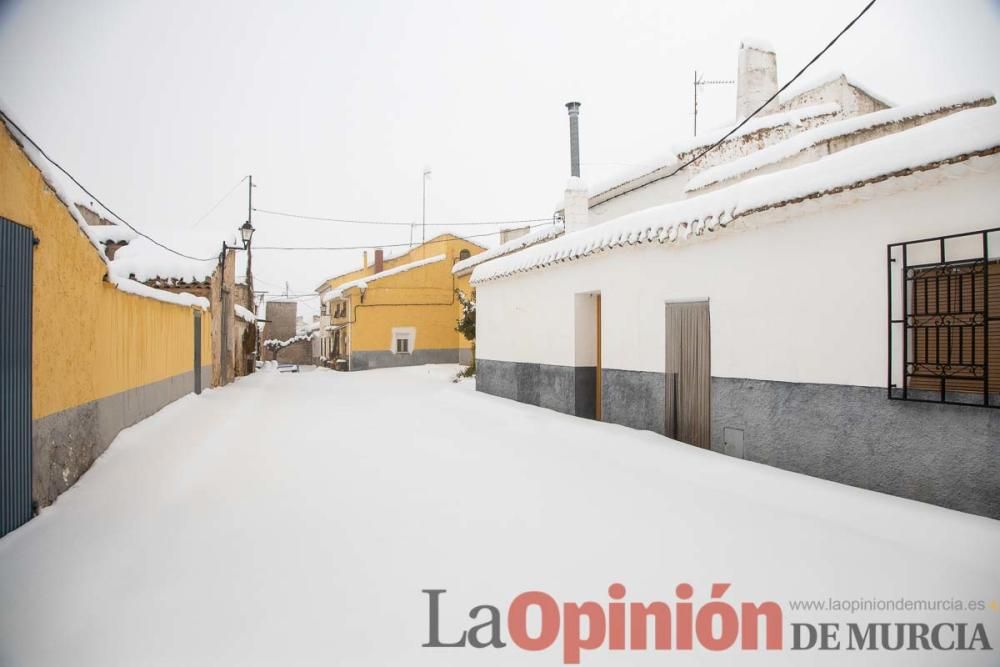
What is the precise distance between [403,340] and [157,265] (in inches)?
545

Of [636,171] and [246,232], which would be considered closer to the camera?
[636,171]

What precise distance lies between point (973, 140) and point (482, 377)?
12.6m

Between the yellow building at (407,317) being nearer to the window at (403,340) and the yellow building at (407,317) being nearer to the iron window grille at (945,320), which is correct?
the window at (403,340)

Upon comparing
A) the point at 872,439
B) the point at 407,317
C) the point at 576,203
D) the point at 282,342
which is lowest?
the point at 872,439

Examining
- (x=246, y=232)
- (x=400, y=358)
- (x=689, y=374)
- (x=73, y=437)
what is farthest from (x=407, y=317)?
(x=73, y=437)

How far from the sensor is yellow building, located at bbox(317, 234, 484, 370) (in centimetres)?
2989

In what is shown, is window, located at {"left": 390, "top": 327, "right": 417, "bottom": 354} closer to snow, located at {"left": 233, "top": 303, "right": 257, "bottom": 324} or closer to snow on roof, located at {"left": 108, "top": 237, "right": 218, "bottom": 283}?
snow, located at {"left": 233, "top": 303, "right": 257, "bottom": 324}

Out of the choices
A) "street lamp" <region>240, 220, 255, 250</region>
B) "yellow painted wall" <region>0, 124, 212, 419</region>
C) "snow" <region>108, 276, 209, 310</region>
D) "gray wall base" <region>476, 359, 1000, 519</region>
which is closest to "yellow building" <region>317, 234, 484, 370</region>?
"street lamp" <region>240, 220, 255, 250</region>

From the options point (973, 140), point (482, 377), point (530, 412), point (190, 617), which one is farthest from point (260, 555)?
point (482, 377)

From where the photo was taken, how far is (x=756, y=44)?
14992 millimetres

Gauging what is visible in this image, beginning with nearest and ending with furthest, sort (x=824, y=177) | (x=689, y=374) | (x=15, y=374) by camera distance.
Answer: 1. (x=15, y=374)
2. (x=824, y=177)
3. (x=689, y=374)

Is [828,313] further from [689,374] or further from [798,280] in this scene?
[689,374]

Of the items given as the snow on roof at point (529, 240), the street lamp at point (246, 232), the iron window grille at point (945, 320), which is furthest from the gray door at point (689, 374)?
the street lamp at point (246, 232)

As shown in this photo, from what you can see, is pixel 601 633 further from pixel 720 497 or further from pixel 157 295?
pixel 157 295
